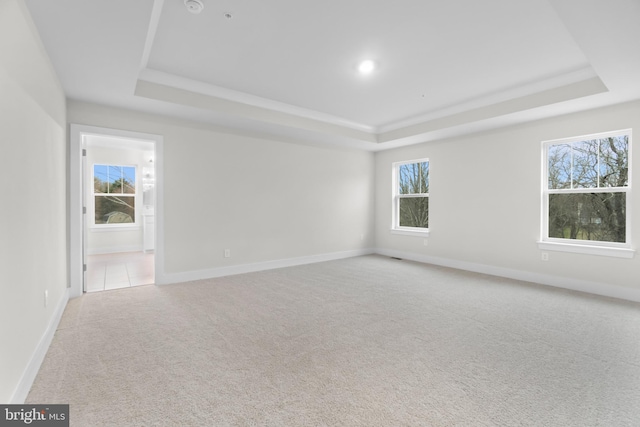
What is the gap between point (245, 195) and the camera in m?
4.99

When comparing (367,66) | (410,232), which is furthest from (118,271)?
(410,232)

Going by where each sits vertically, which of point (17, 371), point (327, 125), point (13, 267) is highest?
point (327, 125)

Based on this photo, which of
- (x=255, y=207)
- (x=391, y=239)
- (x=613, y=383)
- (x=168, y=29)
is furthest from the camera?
(x=391, y=239)

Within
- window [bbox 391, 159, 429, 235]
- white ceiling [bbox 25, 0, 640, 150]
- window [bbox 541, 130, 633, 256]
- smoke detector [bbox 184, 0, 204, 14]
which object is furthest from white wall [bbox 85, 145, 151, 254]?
window [bbox 541, 130, 633, 256]

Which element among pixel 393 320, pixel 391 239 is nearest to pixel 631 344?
pixel 393 320

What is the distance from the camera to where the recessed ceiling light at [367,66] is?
10.6ft

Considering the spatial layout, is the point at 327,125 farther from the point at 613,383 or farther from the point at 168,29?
the point at 613,383

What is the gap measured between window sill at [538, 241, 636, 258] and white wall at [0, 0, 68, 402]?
5543 mm

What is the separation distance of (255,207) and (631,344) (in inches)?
182

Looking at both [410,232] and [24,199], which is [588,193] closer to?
[410,232]

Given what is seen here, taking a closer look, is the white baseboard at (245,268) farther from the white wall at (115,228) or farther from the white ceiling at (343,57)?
the white wall at (115,228)

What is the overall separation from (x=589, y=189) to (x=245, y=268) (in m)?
5.03

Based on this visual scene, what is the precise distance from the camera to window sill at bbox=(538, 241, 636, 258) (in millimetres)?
3665

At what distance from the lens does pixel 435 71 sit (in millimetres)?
3451
